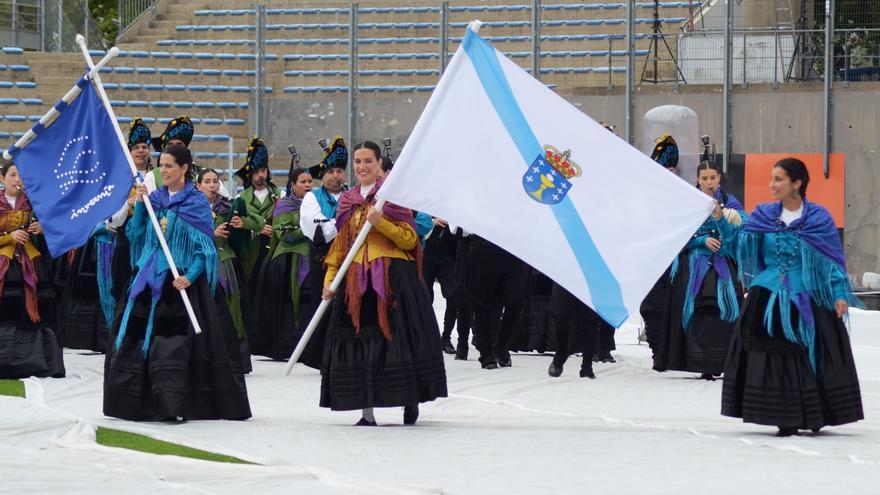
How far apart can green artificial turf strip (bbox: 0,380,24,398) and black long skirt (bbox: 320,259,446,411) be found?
2.81 m

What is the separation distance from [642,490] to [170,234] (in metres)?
3.90

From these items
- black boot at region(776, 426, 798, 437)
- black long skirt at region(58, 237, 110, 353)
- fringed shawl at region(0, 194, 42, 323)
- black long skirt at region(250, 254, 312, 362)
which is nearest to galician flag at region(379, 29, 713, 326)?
black boot at region(776, 426, 798, 437)

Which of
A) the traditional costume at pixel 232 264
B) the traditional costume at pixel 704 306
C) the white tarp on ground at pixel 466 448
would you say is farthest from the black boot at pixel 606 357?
the traditional costume at pixel 232 264

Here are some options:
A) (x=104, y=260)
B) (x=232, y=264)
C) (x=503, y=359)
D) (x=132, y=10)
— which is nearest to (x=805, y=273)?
(x=503, y=359)

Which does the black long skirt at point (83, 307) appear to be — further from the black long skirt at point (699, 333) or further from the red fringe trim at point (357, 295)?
the red fringe trim at point (357, 295)

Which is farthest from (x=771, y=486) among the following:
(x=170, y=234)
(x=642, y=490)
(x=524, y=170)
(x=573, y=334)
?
(x=573, y=334)

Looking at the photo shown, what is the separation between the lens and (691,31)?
83.5ft

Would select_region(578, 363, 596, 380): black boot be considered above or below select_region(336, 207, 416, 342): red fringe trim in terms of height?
below

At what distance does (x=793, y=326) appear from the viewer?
9969mm

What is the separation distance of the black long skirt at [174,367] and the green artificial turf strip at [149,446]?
549 millimetres

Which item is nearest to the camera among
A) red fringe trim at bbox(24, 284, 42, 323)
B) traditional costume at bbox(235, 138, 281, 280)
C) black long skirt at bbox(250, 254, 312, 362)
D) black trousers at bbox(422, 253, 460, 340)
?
red fringe trim at bbox(24, 284, 42, 323)

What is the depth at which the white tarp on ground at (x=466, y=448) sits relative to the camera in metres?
7.70

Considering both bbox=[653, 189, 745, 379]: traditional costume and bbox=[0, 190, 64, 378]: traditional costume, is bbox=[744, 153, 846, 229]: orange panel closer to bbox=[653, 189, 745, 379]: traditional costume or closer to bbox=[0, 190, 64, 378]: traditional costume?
bbox=[653, 189, 745, 379]: traditional costume

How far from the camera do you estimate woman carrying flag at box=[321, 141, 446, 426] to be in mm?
10070
